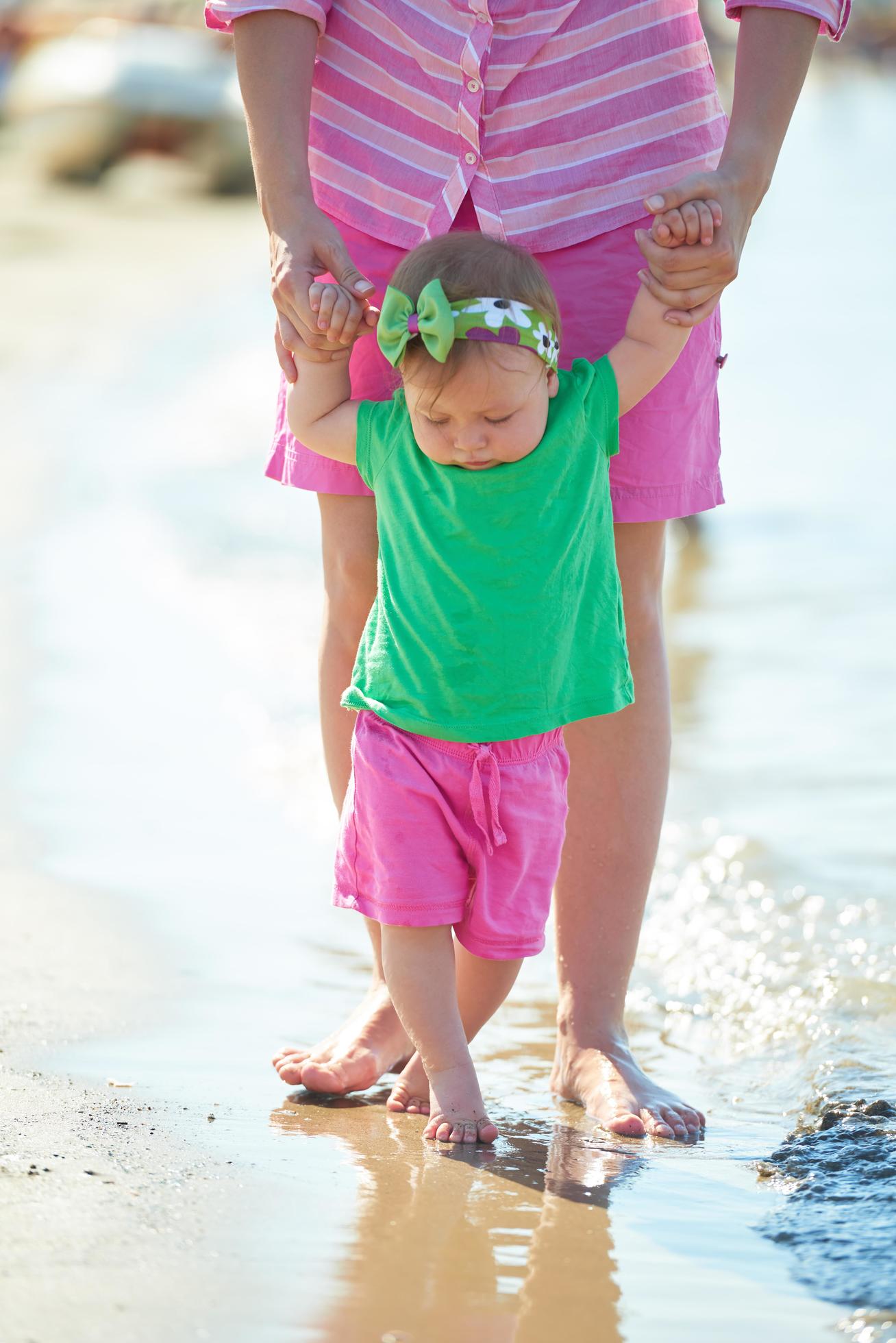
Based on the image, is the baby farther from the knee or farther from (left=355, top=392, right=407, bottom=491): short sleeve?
the knee

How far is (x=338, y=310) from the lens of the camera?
2061mm

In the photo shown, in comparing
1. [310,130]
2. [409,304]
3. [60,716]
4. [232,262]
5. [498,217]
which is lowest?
[60,716]

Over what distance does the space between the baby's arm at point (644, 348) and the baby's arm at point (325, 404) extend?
0.34 meters

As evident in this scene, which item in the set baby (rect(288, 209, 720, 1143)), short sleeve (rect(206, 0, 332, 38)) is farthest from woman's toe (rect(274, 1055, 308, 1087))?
short sleeve (rect(206, 0, 332, 38))

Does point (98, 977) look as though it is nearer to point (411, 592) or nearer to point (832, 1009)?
point (411, 592)

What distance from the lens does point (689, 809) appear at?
11.9 feet

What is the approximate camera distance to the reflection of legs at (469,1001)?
87.4 inches

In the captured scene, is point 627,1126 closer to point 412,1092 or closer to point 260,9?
point 412,1092

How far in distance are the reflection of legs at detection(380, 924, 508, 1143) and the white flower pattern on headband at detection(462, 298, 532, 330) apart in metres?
0.74

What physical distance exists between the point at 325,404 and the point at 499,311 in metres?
0.31

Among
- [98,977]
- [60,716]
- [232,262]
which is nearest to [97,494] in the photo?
[60,716]

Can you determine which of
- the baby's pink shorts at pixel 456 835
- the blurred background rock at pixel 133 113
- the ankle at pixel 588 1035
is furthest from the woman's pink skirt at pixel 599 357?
the blurred background rock at pixel 133 113

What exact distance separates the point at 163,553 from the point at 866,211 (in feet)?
55.0

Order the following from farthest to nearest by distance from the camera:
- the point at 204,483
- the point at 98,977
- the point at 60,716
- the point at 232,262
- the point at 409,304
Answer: the point at 232,262
the point at 204,483
the point at 60,716
the point at 98,977
the point at 409,304
